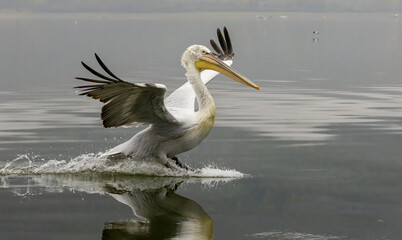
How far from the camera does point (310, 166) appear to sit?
9.84 meters

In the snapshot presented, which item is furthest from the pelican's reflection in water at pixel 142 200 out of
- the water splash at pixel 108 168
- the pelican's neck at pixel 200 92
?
the pelican's neck at pixel 200 92

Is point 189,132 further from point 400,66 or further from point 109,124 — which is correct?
point 400,66

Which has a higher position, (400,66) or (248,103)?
(400,66)

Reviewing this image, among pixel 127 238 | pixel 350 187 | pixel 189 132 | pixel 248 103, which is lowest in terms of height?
pixel 127 238

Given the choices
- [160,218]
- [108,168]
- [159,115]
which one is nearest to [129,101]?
[159,115]

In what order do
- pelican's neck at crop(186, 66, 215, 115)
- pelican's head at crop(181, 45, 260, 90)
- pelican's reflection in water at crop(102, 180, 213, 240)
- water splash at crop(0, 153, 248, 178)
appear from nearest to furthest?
1. pelican's reflection in water at crop(102, 180, 213, 240)
2. water splash at crop(0, 153, 248, 178)
3. pelican's neck at crop(186, 66, 215, 115)
4. pelican's head at crop(181, 45, 260, 90)

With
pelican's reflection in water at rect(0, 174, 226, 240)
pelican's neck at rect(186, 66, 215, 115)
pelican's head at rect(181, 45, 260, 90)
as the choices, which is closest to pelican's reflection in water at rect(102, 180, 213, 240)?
pelican's reflection in water at rect(0, 174, 226, 240)

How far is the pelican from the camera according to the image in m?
8.77

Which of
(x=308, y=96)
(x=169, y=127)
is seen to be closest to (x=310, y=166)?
(x=169, y=127)

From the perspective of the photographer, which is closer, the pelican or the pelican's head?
the pelican

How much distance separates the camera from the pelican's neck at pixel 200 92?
966 centimetres

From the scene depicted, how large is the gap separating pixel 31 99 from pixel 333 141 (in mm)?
7907

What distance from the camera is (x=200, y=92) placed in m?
9.80

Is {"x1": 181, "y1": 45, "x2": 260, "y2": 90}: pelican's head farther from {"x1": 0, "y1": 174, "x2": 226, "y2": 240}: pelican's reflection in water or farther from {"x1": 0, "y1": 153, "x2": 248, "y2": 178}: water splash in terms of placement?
{"x1": 0, "y1": 174, "x2": 226, "y2": 240}: pelican's reflection in water
